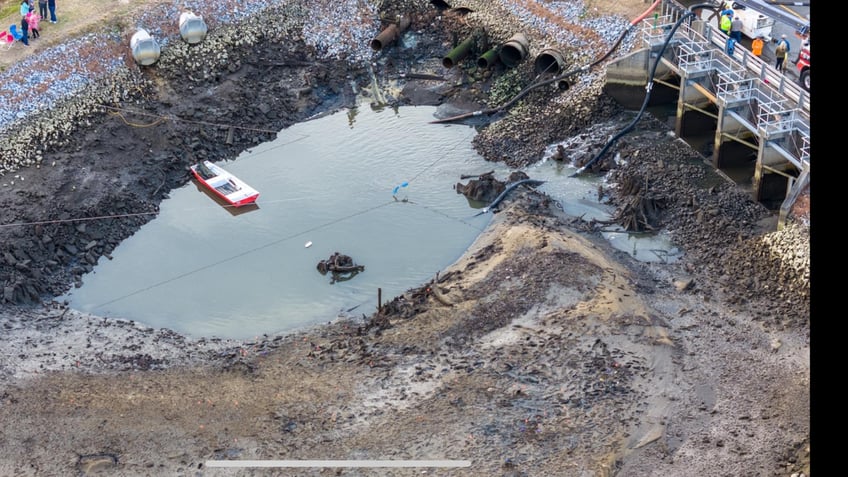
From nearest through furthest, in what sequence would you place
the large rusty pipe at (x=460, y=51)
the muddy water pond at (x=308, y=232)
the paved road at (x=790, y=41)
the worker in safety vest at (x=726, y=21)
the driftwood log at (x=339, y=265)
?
1. the muddy water pond at (x=308, y=232)
2. the driftwood log at (x=339, y=265)
3. the paved road at (x=790, y=41)
4. the worker in safety vest at (x=726, y=21)
5. the large rusty pipe at (x=460, y=51)

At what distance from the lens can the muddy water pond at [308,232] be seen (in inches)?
911

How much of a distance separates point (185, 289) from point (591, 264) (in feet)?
38.0

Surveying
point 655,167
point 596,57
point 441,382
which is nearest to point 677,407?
point 441,382

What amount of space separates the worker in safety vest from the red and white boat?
16606 mm

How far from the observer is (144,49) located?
102 ft

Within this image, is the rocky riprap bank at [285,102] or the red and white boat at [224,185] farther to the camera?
the red and white boat at [224,185]

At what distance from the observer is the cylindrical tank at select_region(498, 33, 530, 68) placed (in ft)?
103

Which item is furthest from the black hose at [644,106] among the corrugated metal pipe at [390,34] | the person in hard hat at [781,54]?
the corrugated metal pipe at [390,34]

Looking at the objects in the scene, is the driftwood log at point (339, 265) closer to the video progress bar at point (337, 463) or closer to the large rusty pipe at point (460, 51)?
the video progress bar at point (337, 463)

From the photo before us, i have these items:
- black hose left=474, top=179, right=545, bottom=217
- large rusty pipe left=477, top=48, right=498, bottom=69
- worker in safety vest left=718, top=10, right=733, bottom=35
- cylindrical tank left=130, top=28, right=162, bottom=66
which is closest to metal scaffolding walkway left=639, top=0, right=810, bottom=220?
worker in safety vest left=718, top=10, right=733, bottom=35

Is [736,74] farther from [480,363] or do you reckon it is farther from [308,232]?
[308,232]

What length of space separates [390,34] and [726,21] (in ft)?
43.8

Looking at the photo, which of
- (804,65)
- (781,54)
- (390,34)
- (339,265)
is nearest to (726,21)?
(781,54)

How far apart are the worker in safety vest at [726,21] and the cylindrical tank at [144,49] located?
20.5m
